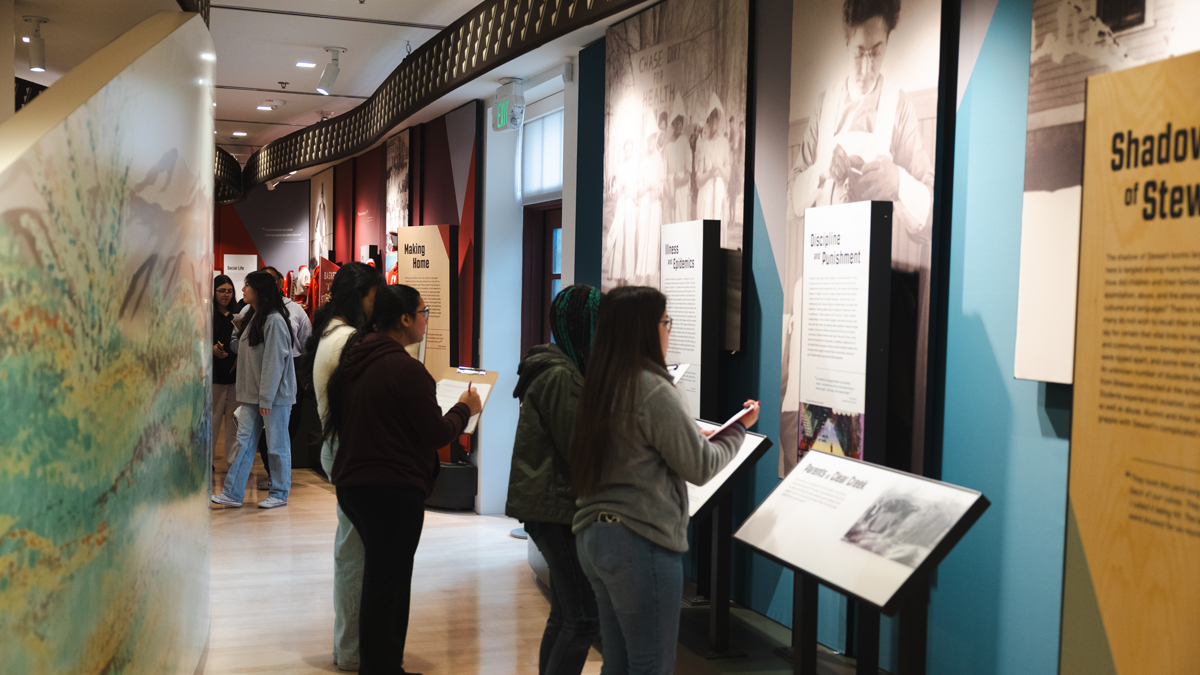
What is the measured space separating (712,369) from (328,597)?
93.7 inches

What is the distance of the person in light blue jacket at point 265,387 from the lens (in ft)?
21.5

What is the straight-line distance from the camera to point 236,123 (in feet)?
35.3

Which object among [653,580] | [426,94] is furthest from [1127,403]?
[426,94]

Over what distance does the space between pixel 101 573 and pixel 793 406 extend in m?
2.43

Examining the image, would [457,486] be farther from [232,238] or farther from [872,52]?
[232,238]

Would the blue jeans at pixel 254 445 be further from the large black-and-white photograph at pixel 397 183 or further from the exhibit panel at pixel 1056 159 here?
the exhibit panel at pixel 1056 159

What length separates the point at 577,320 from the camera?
2586 mm

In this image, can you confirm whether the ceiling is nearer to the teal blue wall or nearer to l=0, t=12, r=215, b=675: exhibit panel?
l=0, t=12, r=215, b=675: exhibit panel

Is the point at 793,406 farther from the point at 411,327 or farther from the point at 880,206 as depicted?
the point at 411,327

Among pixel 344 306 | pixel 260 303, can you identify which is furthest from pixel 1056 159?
pixel 260 303

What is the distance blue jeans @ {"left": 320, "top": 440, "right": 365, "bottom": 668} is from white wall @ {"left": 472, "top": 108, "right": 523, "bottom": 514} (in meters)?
3.09

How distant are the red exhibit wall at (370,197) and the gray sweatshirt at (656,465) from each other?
791cm

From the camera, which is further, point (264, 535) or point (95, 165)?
point (264, 535)

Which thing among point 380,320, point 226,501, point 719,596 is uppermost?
point 380,320
